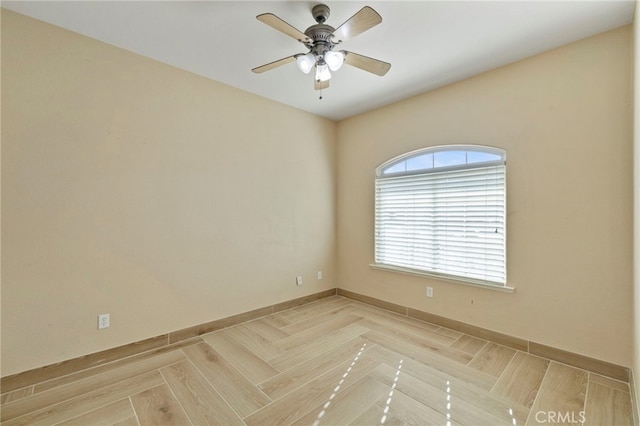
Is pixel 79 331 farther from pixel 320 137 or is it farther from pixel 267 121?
pixel 320 137

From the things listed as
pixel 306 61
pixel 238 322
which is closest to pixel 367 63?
pixel 306 61

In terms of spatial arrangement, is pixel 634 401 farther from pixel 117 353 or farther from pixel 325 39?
pixel 117 353

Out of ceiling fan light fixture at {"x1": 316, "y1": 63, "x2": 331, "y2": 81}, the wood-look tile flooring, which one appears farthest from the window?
ceiling fan light fixture at {"x1": 316, "y1": 63, "x2": 331, "y2": 81}

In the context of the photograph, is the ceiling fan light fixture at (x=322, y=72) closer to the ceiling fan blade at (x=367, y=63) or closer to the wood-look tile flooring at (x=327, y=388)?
the ceiling fan blade at (x=367, y=63)

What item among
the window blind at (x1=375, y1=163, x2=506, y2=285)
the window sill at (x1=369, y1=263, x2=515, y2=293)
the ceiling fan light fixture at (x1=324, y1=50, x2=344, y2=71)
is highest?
the ceiling fan light fixture at (x1=324, y1=50, x2=344, y2=71)

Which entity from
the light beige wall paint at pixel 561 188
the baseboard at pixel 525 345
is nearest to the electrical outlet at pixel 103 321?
the baseboard at pixel 525 345

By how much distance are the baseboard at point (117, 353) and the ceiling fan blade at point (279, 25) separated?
283cm

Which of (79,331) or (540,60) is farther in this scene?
(540,60)

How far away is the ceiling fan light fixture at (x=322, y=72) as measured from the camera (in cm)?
217

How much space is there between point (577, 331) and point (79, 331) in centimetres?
412

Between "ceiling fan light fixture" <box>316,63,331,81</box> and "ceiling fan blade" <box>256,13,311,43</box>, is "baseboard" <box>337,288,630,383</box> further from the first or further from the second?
"ceiling fan blade" <box>256,13,311,43</box>

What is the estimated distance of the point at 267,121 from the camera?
3.57 m

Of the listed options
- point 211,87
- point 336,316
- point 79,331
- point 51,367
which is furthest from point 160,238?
point 336,316

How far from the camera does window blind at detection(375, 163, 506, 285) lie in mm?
2826
